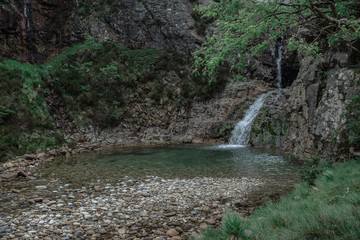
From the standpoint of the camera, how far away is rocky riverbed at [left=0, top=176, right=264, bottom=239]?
191 inches

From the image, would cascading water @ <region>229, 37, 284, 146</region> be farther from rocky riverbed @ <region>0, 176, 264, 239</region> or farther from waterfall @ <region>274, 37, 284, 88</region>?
rocky riverbed @ <region>0, 176, 264, 239</region>

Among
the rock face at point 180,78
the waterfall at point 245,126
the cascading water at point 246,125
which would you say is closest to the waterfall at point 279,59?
the rock face at point 180,78

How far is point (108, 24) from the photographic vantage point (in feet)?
97.2

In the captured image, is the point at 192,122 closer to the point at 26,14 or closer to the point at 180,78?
the point at 180,78

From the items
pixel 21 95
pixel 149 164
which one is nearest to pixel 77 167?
pixel 149 164

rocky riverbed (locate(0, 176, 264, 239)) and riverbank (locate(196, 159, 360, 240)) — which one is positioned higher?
riverbank (locate(196, 159, 360, 240))

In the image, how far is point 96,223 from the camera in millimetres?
5234

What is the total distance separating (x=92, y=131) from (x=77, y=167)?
10331 millimetres

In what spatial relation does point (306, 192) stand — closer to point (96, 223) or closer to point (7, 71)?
point (96, 223)

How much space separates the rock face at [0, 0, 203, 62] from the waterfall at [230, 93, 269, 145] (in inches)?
473

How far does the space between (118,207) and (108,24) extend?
29.2 metres

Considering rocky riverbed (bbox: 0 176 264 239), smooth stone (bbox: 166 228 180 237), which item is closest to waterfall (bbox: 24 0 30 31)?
rocky riverbed (bbox: 0 176 264 239)

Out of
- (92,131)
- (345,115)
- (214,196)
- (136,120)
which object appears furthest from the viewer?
(136,120)

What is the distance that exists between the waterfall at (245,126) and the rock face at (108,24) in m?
12.0
